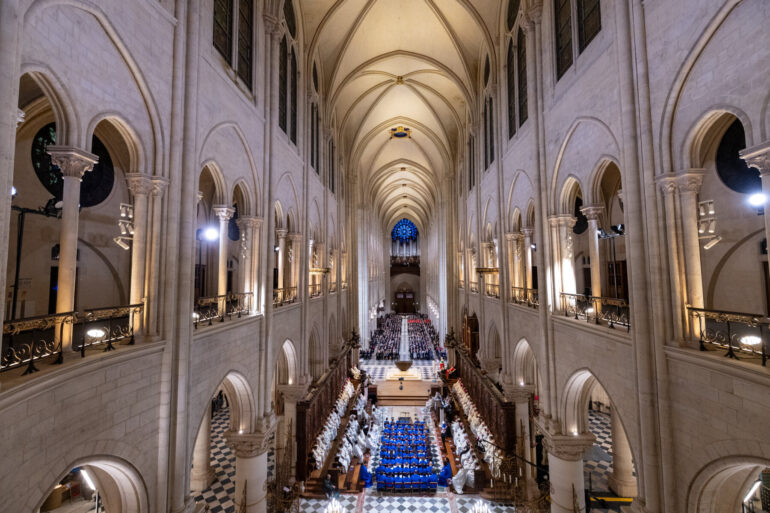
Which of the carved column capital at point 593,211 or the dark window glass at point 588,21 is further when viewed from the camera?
the carved column capital at point 593,211

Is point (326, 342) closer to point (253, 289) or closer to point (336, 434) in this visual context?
point (336, 434)

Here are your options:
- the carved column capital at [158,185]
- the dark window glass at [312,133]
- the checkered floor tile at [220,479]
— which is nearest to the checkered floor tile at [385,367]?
the checkered floor tile at [220,479]

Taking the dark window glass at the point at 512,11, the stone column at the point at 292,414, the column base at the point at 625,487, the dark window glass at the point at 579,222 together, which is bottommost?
the column base at the point at 625,487

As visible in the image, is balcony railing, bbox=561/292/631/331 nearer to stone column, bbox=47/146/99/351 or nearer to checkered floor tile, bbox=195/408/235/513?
stone column, bbox=47/146/99/351

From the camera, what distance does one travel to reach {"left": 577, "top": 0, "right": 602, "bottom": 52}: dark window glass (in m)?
7.50

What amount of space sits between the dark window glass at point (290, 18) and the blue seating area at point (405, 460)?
50.5 ft

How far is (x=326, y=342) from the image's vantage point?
17.1m

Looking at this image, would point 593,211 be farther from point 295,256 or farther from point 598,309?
point 295,256

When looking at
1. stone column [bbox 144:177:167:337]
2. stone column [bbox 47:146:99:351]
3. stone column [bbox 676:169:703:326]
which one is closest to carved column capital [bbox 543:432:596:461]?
stone column [bbox 676:169:703:326]

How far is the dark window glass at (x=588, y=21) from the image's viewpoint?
7.50 meters

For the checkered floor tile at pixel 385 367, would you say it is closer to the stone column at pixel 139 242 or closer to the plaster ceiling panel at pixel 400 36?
the plaster ceiling panel at pixel 400 36

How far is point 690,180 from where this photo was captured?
5371 millimetres

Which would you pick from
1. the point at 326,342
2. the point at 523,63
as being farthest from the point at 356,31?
the point at 326,342

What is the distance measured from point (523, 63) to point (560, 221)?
5787mm
